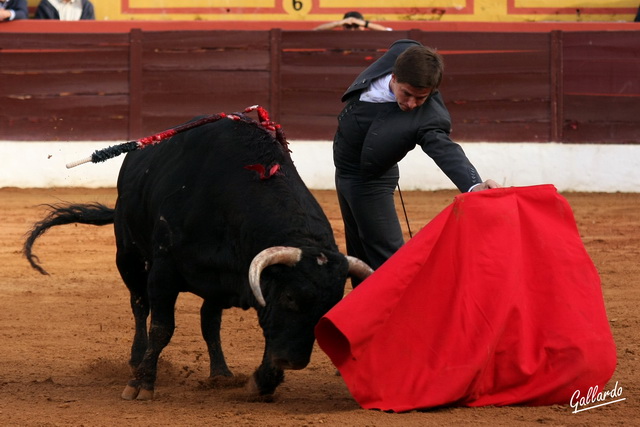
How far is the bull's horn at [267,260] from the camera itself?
322 centimetres

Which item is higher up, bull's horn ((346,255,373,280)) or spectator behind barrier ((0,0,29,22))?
spectator behind barrier ((0,0,29,22))

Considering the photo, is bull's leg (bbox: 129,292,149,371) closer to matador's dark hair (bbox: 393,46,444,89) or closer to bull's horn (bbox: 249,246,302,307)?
bull's horn (bbox: 249,246,302,307)

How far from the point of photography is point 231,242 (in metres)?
3.62

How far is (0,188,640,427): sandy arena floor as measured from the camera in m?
3.26

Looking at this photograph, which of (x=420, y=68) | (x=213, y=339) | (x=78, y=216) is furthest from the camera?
(x=78, y=216)

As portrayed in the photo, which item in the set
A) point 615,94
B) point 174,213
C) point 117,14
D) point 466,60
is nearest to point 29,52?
point 117,14

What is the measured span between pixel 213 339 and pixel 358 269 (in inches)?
36.9

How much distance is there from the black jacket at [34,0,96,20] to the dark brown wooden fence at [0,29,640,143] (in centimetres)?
44

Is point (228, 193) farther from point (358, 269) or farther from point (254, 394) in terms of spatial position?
point (254, 394)

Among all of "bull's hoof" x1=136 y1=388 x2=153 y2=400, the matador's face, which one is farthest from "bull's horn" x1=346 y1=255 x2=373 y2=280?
"bull's hoof" x1=136 y1=388 x2=153 y2=400

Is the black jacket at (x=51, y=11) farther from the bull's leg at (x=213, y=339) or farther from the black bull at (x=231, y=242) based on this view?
the bull's leg at (x=213, y=339)

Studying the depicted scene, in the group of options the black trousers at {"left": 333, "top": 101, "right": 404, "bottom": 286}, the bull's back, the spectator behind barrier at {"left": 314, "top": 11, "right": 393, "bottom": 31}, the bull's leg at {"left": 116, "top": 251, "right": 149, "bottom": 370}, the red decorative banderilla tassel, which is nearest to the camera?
the bull's back

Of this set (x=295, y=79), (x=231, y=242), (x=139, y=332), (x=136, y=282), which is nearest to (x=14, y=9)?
(x=295, y=79)

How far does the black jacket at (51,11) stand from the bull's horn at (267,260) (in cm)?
769
